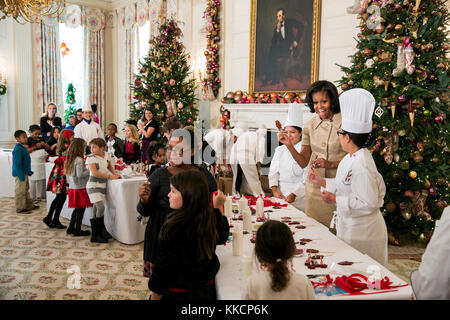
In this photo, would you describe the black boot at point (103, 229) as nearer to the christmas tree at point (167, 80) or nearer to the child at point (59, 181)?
the child at point (59, 181)

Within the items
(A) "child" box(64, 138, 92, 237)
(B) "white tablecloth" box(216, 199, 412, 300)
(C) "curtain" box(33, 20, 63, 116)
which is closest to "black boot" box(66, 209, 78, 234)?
(A) "child" box(64, 138, 92, 237)

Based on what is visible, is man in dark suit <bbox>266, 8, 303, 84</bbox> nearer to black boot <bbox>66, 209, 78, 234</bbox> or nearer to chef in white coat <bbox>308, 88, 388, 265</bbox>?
black boot <bbox>66, 209, 78, 234</bbox>

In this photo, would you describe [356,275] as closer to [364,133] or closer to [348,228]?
[348,228]

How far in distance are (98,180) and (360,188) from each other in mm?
3488

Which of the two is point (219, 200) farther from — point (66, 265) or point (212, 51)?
point (212, 51)

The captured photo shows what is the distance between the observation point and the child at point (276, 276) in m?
1.37

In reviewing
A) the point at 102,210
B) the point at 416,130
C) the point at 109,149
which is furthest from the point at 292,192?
the point at 109,149

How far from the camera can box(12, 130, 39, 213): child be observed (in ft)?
19.4

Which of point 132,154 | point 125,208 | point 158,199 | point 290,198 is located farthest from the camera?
point 132,154

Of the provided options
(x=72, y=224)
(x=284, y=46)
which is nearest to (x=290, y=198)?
(x=72, y=224)

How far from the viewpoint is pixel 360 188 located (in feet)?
7.09

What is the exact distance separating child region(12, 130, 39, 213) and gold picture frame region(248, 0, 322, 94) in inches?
189
